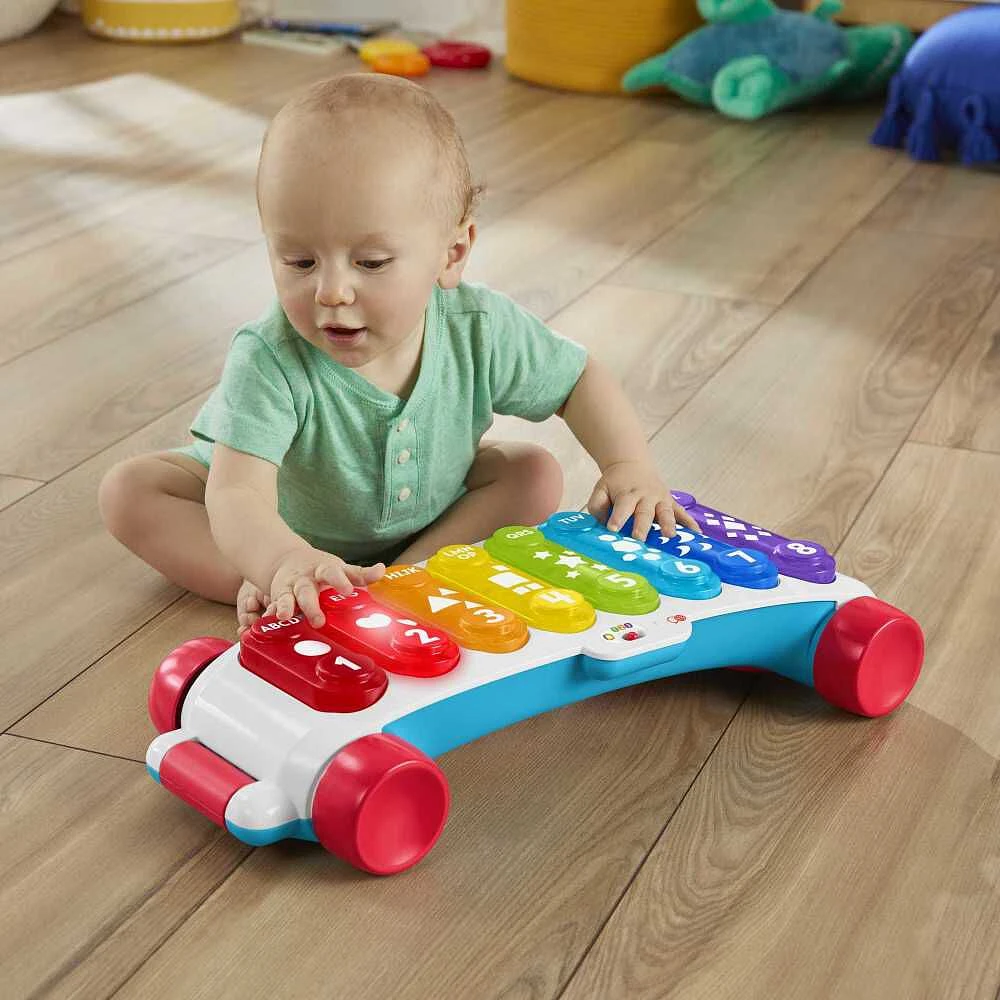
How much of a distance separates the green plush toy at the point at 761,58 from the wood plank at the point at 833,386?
2.14ft

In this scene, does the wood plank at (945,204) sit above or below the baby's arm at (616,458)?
below

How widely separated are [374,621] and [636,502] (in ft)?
0.77

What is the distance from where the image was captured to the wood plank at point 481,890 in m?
0.69

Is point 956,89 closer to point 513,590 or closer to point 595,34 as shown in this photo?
point 595,34

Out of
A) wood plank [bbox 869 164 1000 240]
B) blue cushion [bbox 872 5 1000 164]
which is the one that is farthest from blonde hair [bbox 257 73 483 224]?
blue cushion [bbox 872 5 1000 164]

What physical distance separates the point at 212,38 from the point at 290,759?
2.71 meters

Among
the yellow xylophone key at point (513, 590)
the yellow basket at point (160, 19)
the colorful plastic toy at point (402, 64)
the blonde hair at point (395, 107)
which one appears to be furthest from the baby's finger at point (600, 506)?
the yellow basket at point (160, 19)

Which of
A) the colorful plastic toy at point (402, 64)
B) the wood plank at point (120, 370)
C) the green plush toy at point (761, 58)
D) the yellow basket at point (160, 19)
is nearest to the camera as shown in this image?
the wood plank at point (120, 370)

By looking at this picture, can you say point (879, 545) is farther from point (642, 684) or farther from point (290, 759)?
point (290, 759)

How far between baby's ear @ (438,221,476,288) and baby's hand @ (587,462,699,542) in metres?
0.17

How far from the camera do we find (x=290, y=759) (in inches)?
29.5

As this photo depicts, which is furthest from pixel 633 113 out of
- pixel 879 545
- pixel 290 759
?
pixel 290 759

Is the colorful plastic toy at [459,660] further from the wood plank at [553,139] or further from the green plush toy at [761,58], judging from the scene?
the green plush toy at [761,58]

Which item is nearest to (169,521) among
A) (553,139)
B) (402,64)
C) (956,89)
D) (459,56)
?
(553,139)
